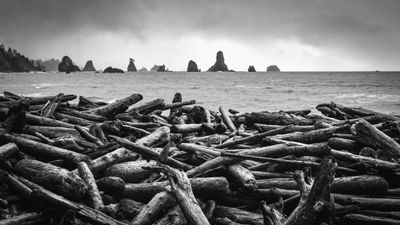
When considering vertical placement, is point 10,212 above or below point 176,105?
below

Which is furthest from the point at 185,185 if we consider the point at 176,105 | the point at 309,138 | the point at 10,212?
the point at 176,105

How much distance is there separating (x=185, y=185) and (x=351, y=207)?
1.83 metres

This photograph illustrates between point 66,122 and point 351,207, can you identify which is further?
point 66,122

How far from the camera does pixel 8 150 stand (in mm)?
3518

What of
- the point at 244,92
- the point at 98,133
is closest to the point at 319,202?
the point at 98,133

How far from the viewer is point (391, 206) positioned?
2.98 metres

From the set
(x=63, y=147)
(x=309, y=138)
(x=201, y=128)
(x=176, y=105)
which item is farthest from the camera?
(x=176, y=105)

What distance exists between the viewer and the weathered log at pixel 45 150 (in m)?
3.50

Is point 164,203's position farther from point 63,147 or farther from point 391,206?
point 391,206

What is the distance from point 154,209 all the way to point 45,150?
6.73 ft

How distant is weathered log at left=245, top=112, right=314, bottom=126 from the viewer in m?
5.95

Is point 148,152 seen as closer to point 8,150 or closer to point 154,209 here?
point 154,209

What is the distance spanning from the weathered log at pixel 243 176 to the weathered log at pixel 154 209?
86cm

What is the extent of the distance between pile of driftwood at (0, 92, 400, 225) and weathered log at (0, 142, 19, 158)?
0.01 m
